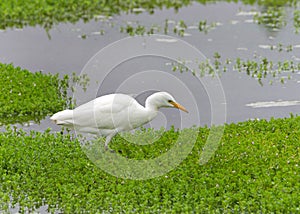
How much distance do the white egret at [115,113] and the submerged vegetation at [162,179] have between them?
23.9 inches

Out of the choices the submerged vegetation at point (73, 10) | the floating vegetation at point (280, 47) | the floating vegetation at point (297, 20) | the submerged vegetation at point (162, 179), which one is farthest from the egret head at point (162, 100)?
the submerged vegetation at point (73, 10)

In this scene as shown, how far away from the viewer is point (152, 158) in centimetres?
1120

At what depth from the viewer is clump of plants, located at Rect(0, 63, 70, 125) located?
14414 mm

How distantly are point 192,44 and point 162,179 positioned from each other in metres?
10.4

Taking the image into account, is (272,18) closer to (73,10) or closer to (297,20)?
(297,20)

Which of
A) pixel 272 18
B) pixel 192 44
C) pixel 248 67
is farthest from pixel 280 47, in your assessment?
pixel 272 18

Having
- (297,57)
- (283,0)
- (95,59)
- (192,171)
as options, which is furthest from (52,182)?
(283,0)

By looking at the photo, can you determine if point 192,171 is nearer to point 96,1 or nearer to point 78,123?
point 78,123

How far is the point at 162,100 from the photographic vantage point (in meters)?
11.0

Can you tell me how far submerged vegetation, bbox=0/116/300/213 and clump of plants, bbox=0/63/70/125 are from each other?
2.24 metres

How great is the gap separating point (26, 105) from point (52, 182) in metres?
4.44

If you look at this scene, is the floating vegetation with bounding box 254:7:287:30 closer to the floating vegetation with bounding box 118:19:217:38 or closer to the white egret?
the floating vegetation with bounding box 118:19:217:38

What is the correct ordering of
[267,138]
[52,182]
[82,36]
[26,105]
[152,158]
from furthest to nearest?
[82,36], [26,105], [267,138], [152,158], [52,182]

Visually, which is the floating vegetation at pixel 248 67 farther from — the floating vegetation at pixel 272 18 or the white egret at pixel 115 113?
the white egret at pixel 115 113
